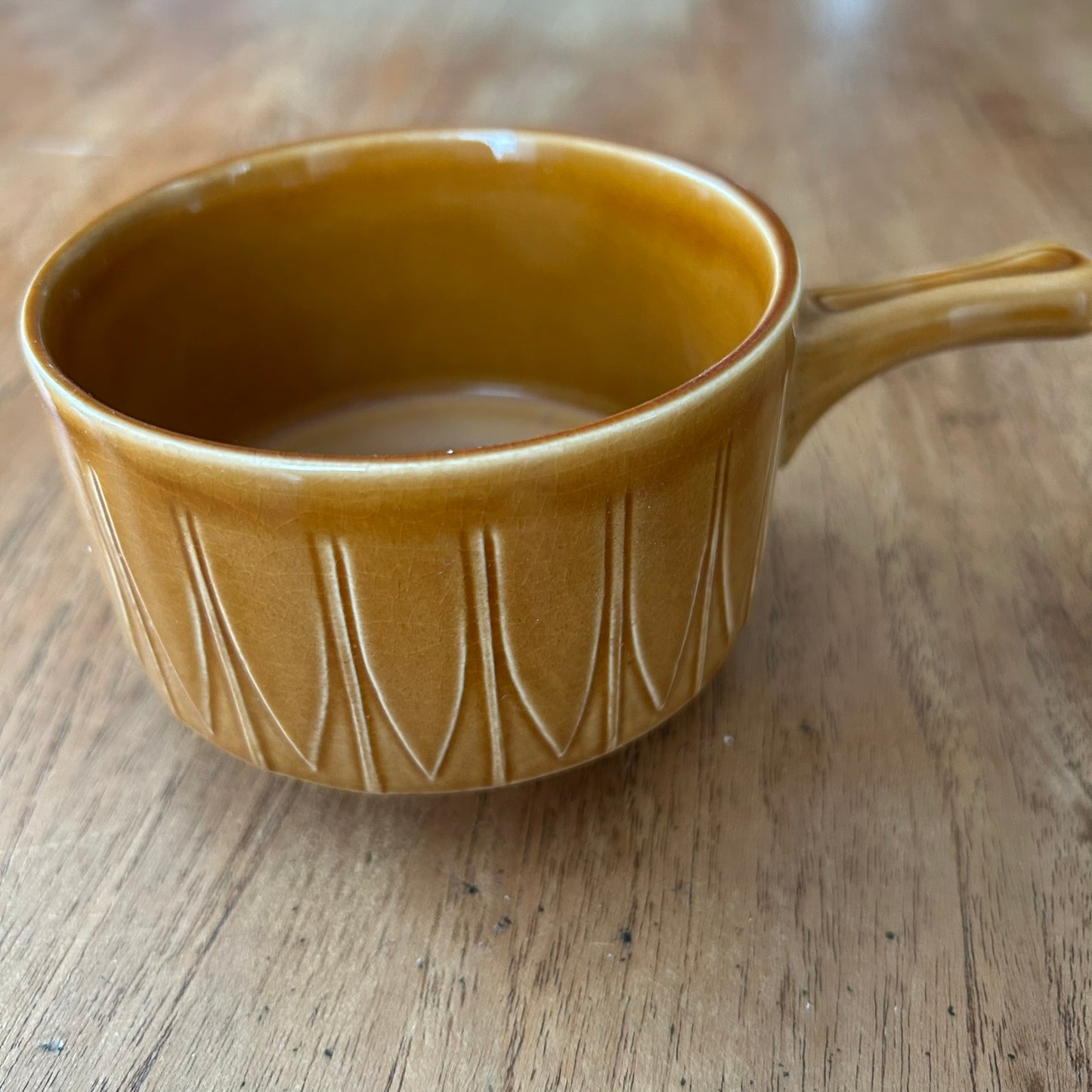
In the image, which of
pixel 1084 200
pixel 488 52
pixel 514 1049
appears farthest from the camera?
pixel 488 52

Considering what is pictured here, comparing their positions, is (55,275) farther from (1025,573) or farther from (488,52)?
(488,52)

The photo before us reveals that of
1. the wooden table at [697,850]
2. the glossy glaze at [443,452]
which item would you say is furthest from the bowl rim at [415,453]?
the wooden table at [697,850]

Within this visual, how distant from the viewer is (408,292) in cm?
43

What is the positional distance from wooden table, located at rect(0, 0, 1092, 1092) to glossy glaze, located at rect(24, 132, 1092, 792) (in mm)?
38

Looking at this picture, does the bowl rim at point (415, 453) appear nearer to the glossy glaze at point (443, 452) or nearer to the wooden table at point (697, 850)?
the glossy glaze at point (443, 452)

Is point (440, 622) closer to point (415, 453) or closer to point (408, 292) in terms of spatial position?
point (415, 453)

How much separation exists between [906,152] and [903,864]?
0.60 metres

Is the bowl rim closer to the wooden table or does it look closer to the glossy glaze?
the glossy glaze

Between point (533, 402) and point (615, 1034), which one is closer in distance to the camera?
point (615, 1034)

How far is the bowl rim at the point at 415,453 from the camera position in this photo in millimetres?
226

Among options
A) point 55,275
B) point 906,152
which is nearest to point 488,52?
point 906,152

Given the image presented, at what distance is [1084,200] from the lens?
665mm

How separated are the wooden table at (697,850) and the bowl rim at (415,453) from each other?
4.5 inches

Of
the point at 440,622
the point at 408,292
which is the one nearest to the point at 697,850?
the point at 440,622
